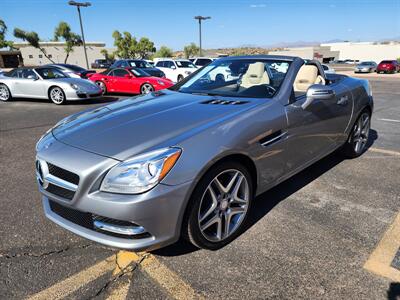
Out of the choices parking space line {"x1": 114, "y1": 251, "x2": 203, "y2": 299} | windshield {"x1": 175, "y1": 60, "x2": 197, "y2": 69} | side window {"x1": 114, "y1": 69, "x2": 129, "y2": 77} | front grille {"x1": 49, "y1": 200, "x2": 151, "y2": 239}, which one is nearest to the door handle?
parking space line {"x1": 114, "y1": 251, "x2": 203, "y2": 299}

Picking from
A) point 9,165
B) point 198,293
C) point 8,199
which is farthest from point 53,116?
point 198,293

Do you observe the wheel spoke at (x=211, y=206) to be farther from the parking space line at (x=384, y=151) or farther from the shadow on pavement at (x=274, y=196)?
the parking space line at (x=384, y=151)

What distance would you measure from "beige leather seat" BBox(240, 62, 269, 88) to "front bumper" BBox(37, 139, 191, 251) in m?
1.83

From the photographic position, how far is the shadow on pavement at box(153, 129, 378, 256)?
2684 millimetres

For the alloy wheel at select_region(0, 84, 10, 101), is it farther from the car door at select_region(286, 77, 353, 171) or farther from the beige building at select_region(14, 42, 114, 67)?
the beige building at select_region(14, 42, 114, 67)

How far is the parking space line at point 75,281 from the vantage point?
2197 millimetres

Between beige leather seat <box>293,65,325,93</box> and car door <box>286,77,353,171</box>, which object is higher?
beige leather seat <box>293,65,325,93</box>

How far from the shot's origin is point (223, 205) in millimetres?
2654

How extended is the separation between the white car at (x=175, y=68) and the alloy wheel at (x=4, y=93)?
27.3 ft

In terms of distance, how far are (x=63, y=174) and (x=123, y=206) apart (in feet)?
1.84

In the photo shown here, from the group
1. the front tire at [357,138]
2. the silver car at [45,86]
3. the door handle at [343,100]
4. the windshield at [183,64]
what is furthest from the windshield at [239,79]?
the windshield at [183,64]

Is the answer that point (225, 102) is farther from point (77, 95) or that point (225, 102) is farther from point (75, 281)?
point (77, 95)

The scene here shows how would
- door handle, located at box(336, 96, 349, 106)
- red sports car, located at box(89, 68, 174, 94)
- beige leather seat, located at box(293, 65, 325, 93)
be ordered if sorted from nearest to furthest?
beige leather seat, located at box(293, 65, 325, 93)
door handle, located at box(336, 96, 349, 106)
red sports car, located at box(89, 68, 174, 94)

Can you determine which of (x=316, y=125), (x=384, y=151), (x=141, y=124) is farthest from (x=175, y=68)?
(x=141, y=124)
